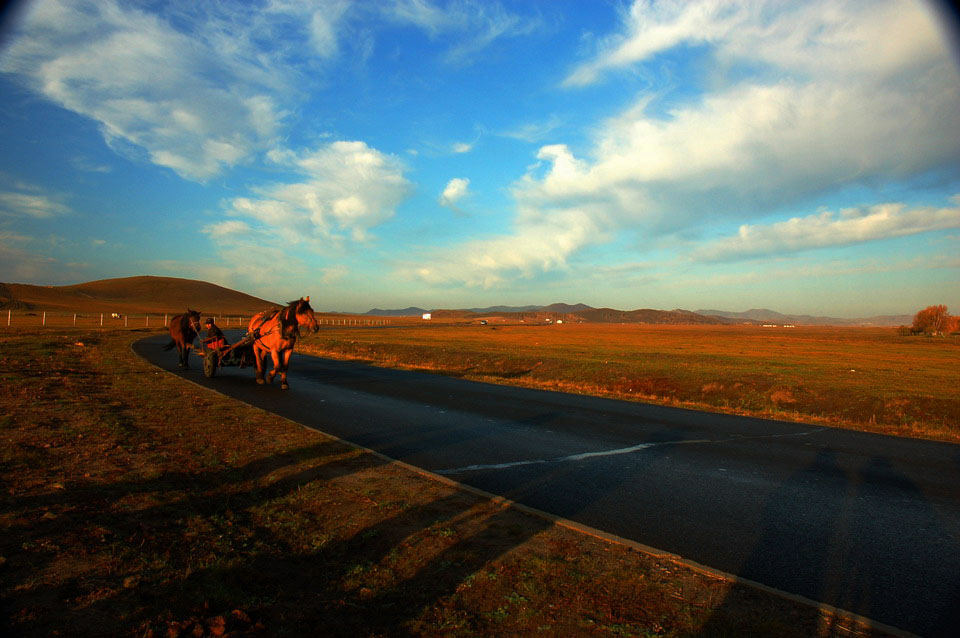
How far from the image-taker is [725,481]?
21.6 ft

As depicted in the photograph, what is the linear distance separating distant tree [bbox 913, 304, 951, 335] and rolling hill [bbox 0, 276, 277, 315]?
146 meters

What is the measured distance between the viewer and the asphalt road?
405 cm

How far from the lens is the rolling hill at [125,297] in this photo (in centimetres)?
13338

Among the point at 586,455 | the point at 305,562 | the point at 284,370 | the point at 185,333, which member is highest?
the point at 185,333

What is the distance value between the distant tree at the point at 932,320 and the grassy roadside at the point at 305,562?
388 feet

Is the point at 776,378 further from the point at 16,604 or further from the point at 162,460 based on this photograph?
the point at 16,604

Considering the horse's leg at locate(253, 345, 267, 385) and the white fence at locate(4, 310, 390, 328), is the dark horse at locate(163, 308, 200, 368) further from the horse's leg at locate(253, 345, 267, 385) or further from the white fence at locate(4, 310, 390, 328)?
the white fence at locate(4, 310, 390, 328)

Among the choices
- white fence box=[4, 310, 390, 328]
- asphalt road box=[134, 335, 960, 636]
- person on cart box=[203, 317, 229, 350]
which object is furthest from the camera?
white fence box=[4, 310, 390, 328]

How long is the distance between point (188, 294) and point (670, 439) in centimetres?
21174

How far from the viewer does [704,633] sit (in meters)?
3.12

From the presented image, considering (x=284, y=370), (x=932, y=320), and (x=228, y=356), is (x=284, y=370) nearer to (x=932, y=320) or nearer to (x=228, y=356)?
(x=228, y=356)

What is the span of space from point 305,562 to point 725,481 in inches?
202

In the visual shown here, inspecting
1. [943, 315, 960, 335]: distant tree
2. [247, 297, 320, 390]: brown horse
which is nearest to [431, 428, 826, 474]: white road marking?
[247, 297, 320, 390]: brown horse

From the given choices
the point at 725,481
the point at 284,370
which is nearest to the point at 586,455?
the point at 725,481
